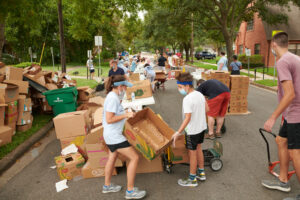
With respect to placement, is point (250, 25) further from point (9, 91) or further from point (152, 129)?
point (152, 129)

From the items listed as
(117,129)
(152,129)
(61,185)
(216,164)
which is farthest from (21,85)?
(216,164)

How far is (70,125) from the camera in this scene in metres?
5.21

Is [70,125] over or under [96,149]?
over

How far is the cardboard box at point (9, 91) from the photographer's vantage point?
19.7 ft

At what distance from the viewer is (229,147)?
5.60m

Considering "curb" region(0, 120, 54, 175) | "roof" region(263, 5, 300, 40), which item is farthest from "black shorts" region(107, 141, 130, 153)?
"roof" region(263, 5, 300, 40)

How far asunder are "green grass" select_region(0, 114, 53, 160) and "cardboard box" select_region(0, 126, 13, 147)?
106 mm

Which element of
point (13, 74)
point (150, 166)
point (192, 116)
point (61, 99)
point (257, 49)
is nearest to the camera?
point (192, 116)

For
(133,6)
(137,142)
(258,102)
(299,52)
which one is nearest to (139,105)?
(137,142)

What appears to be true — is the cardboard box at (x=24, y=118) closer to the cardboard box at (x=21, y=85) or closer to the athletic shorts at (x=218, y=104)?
the cardboard box at (x=21, y=85)

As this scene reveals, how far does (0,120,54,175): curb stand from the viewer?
16.6ft

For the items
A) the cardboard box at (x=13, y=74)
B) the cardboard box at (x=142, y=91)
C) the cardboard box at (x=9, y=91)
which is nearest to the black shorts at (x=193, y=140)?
the cardboard box at (x=142, y=91)

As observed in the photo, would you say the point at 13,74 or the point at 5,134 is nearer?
the point at 5,134

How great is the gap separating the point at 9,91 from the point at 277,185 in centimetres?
639
